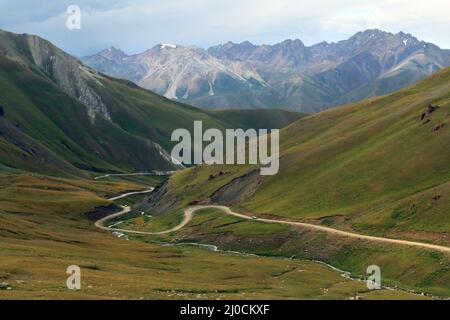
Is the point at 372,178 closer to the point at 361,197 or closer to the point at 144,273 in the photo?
the point at 361,197

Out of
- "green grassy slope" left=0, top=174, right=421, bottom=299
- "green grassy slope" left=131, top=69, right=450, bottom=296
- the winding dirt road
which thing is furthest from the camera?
"green grassy slope" left=131, top=69, right=450, bottom=296

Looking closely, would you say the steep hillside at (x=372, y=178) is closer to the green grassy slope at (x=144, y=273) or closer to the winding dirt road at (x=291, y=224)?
the winding dirt road at (x=291, y=224)

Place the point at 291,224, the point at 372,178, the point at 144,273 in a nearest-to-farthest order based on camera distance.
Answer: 1. the point at 144,273
2. the point at 291,224
3. the point at 372,178

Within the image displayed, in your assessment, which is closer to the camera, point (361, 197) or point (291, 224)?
point (291, 224)

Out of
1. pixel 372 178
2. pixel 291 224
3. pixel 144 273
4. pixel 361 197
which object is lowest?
pixel 144 273

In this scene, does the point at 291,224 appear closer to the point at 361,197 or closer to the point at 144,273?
the point at 361,197

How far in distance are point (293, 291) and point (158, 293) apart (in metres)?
19.8

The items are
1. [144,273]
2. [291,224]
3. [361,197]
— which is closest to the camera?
[144,273]

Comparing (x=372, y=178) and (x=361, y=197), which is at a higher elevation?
(x=372, y=178)

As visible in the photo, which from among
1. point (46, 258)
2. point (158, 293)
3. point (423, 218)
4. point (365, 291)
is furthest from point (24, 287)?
point (423, 218)

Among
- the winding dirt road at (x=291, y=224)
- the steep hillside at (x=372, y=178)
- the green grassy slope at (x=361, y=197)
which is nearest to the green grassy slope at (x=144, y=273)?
the green grassy slope at (x=361, y=197)

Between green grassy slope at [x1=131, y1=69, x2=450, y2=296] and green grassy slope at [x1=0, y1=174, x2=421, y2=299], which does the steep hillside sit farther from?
green grassy slope at [x1=0, y1=174, x2=421, y2=299]

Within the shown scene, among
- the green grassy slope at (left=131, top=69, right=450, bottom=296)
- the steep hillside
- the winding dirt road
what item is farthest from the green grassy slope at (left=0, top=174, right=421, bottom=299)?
the steep hillside

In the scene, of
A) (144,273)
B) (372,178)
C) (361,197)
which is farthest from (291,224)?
(144,273)
